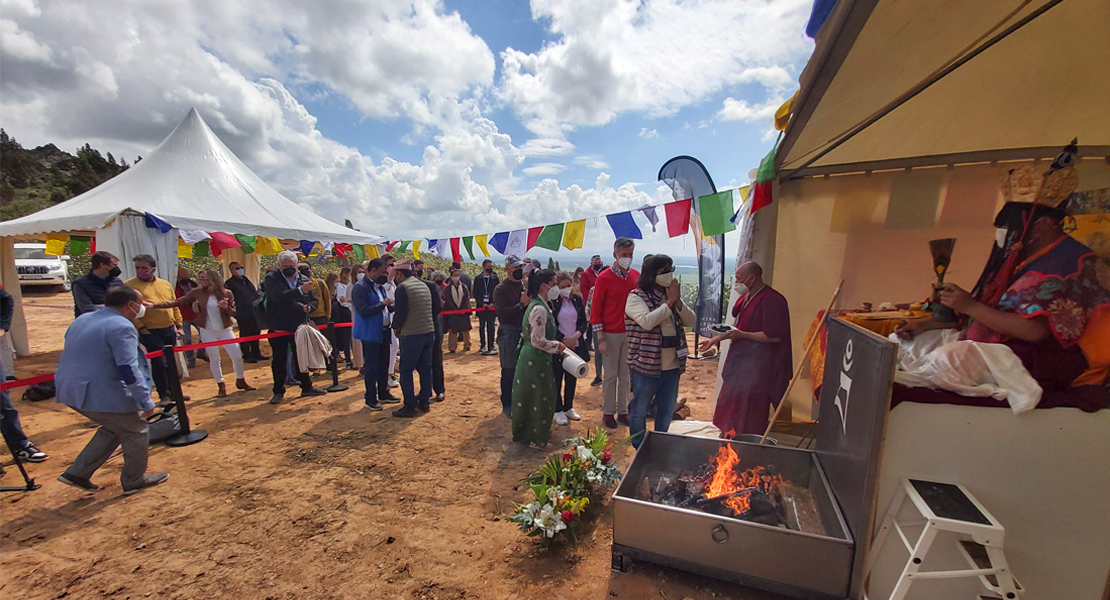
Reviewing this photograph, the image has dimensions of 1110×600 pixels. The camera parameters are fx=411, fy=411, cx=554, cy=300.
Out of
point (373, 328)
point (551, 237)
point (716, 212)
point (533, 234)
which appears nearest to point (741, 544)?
point (716, 212)

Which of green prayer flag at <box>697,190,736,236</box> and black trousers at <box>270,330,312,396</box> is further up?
green prayer flag at <box>697,190,736,236</box>

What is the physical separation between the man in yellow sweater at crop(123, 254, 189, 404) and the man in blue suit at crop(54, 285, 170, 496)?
2343mm

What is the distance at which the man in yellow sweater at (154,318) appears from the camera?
5434mm

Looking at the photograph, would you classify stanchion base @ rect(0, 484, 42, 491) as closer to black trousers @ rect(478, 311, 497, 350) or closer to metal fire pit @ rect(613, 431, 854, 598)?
metal fire pit @ rect(613, 431, 854, 598)

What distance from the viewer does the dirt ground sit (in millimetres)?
2590

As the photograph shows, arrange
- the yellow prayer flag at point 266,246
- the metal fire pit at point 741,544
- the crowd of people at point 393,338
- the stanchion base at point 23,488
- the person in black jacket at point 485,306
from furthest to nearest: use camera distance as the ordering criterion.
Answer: the yellow prayer flag at point 266,246 → the person in black jacket at point 485,306 → the stanchion base at point 23,488 → the crowd of people at point 393,338 → the metal fire pit at point 741,544

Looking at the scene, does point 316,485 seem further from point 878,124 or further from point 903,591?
point 878,124

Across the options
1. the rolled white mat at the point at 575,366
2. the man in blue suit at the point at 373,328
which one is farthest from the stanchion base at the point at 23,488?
the rolled white mat at the point at 575,366

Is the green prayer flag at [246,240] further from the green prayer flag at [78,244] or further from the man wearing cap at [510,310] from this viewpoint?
the man wearing cap at [510,310]

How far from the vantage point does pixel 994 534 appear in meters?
1.63

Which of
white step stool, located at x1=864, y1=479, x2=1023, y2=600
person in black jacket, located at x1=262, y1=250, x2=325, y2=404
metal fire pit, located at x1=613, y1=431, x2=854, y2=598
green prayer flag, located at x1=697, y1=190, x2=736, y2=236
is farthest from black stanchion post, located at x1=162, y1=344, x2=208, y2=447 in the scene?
green prayer flag, located at x1=697, y1=190, x2=736, y2=236

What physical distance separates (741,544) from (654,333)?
1.81 m

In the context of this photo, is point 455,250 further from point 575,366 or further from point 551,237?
point 575,366

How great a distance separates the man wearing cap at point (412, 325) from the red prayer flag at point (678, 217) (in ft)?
11.9
